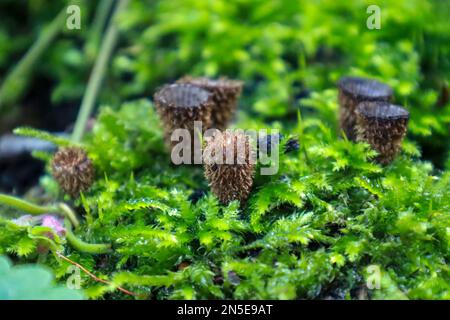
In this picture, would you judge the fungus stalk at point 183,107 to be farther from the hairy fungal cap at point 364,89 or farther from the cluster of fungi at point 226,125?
the hairy fungal cap at point 364,89

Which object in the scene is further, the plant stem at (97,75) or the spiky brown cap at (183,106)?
Answer: the plant stem at (97,75)

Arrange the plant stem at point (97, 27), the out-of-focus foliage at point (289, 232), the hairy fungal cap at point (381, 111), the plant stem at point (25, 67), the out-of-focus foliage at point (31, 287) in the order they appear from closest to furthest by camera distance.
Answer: the out-of-focus foliage at point (31, 287)
the out-of-focus foliage at point (289, 232)
the hairy fungal cap at point (381, 111)
the plant stem at point (25, 67)
the plant stem at point (97, 27)

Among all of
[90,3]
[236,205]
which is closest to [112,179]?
[236,205]

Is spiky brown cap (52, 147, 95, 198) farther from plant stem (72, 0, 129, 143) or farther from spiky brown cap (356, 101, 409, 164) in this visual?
spiky brown cap (356, 101, 409, 164)

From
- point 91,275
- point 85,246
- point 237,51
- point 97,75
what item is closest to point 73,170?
point 85,246

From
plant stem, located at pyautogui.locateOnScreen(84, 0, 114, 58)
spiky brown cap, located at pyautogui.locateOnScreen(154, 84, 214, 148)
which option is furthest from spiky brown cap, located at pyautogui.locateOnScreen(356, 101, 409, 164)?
plant stem, located at pyautogui.locateOnScreen(84, 0, 114, 58)

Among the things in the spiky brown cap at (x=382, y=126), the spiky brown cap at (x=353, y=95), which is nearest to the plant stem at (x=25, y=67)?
the spiky brown cap at (x=353, y=95)

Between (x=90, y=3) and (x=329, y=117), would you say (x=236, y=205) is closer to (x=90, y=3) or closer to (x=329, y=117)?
(x=329, y=117)
